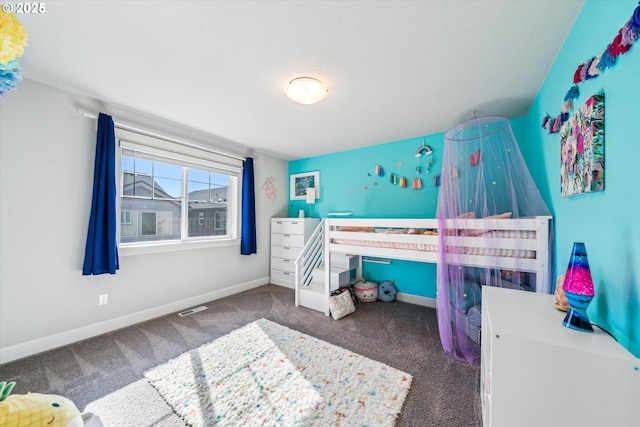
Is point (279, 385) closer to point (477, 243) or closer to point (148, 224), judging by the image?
point (477, 243)

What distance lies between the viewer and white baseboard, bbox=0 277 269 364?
1.92 metres

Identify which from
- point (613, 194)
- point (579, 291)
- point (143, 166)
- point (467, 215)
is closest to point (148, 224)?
point (143, 166)

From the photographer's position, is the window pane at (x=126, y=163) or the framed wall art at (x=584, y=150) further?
the window pane at (x=126, y=163)

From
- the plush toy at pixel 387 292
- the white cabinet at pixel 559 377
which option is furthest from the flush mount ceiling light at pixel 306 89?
the plush toy at pixel 387 292

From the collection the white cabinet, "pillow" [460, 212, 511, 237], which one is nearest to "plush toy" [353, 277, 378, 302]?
"pillow" [460, 212, 511, 237]

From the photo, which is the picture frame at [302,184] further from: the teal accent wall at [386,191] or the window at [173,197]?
the window at [173,197]

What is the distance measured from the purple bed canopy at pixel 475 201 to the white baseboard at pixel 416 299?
974 millimetres

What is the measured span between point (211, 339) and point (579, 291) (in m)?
2.66

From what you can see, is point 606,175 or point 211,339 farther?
point 211,339

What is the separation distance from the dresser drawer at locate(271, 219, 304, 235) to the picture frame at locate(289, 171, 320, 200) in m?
0.62

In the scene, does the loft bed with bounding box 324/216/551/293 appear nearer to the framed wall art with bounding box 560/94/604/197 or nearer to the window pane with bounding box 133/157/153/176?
the framed wall art with bounding box 560/94/604/197

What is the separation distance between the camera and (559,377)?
86 cm

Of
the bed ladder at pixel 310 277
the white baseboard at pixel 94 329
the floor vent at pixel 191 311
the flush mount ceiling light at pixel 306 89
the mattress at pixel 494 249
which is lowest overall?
the floor vent at pixel 191 311

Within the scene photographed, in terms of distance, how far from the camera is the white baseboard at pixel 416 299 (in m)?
3.08
